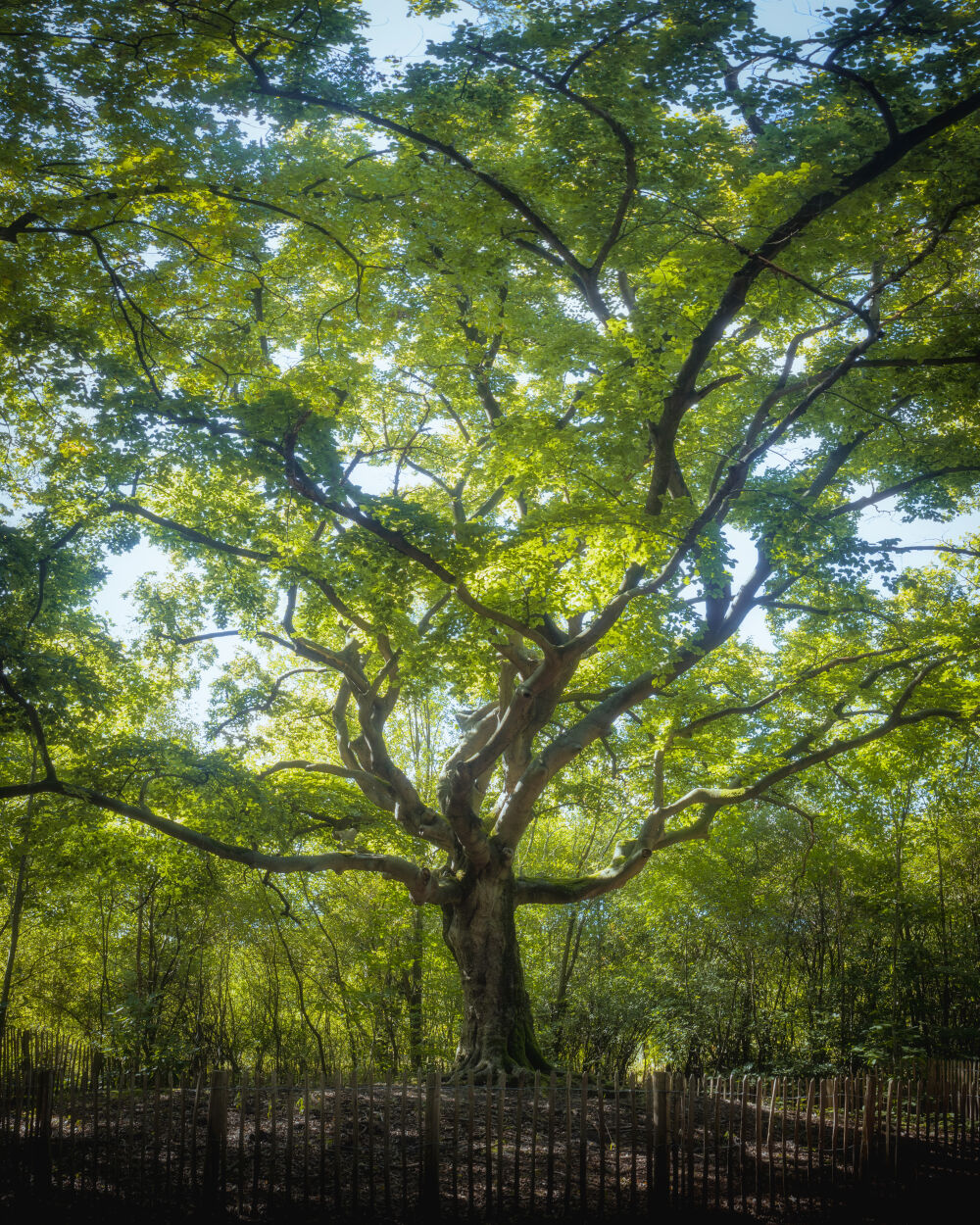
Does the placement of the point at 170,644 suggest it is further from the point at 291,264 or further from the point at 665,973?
the point at 665,973

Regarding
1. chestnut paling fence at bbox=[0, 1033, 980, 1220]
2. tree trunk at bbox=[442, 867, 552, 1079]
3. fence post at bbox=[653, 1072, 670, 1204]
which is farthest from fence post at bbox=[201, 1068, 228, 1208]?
tree trunk at bbox=[442, 867, 552, 1079]

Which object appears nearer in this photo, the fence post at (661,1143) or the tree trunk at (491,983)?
the fence post at (661,1143)

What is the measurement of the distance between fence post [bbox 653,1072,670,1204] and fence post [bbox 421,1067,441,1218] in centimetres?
142

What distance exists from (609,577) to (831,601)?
155 inches

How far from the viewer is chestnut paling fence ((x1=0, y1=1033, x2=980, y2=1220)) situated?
6125 mm

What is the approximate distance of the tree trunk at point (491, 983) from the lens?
10.7 m

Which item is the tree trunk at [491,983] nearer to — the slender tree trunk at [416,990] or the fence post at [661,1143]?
the fence post at [661,1143]

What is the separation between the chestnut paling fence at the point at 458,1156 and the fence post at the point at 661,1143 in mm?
11

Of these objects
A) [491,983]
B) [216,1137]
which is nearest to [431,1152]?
[216,1137]

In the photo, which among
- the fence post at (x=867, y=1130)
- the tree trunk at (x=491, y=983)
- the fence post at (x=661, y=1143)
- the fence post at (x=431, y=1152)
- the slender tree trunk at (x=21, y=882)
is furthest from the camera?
the slender tree trunk at (x=21, y=882)

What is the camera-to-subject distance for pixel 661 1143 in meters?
6.46

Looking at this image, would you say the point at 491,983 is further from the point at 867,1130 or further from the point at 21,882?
the point at 21,882

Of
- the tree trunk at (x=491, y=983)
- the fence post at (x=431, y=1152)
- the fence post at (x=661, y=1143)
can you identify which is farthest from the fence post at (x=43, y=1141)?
the tree trunk at (x=491, y=983)

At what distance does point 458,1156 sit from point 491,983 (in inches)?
195
